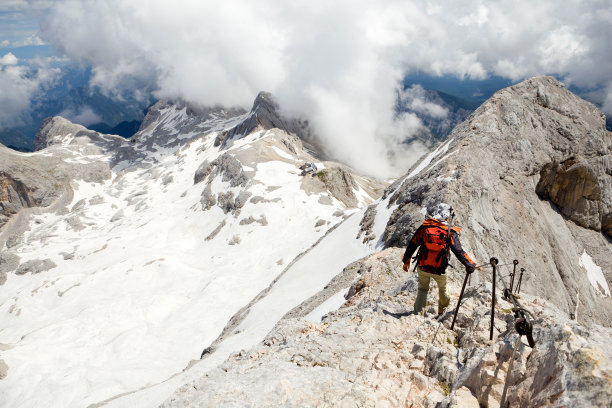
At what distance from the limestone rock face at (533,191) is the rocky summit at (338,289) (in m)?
0.19

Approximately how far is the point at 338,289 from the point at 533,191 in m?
23.2

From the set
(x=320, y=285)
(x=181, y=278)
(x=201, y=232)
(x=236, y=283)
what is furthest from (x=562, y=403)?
(x=201, y=232)

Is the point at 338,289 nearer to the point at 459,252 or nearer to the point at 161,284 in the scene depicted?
the point at 459,252

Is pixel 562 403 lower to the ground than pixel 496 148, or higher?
lower

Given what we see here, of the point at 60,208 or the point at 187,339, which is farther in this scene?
the point at 60,208

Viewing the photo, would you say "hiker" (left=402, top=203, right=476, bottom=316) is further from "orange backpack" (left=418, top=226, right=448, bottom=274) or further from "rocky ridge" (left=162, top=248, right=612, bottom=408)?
"rocky ridge" (left=162, top=248, right=612, bottom=408)

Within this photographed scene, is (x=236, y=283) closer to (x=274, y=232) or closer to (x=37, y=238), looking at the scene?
(x=274, y=232)

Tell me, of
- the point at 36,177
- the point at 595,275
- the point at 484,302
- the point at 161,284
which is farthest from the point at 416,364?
the point at 36,177

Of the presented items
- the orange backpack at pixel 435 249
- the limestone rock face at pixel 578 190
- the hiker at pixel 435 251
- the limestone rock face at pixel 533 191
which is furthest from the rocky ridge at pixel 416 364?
the limestone rock face at pixel 578 190

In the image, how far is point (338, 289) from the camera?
811 inches

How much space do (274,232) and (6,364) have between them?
40510 mm

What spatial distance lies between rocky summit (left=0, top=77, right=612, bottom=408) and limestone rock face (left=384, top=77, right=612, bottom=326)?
0.62 feet

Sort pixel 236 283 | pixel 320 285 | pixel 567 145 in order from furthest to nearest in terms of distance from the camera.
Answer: pixel 236 283 → pixel 567 145 → pixel 320 285

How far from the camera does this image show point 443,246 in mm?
9883
